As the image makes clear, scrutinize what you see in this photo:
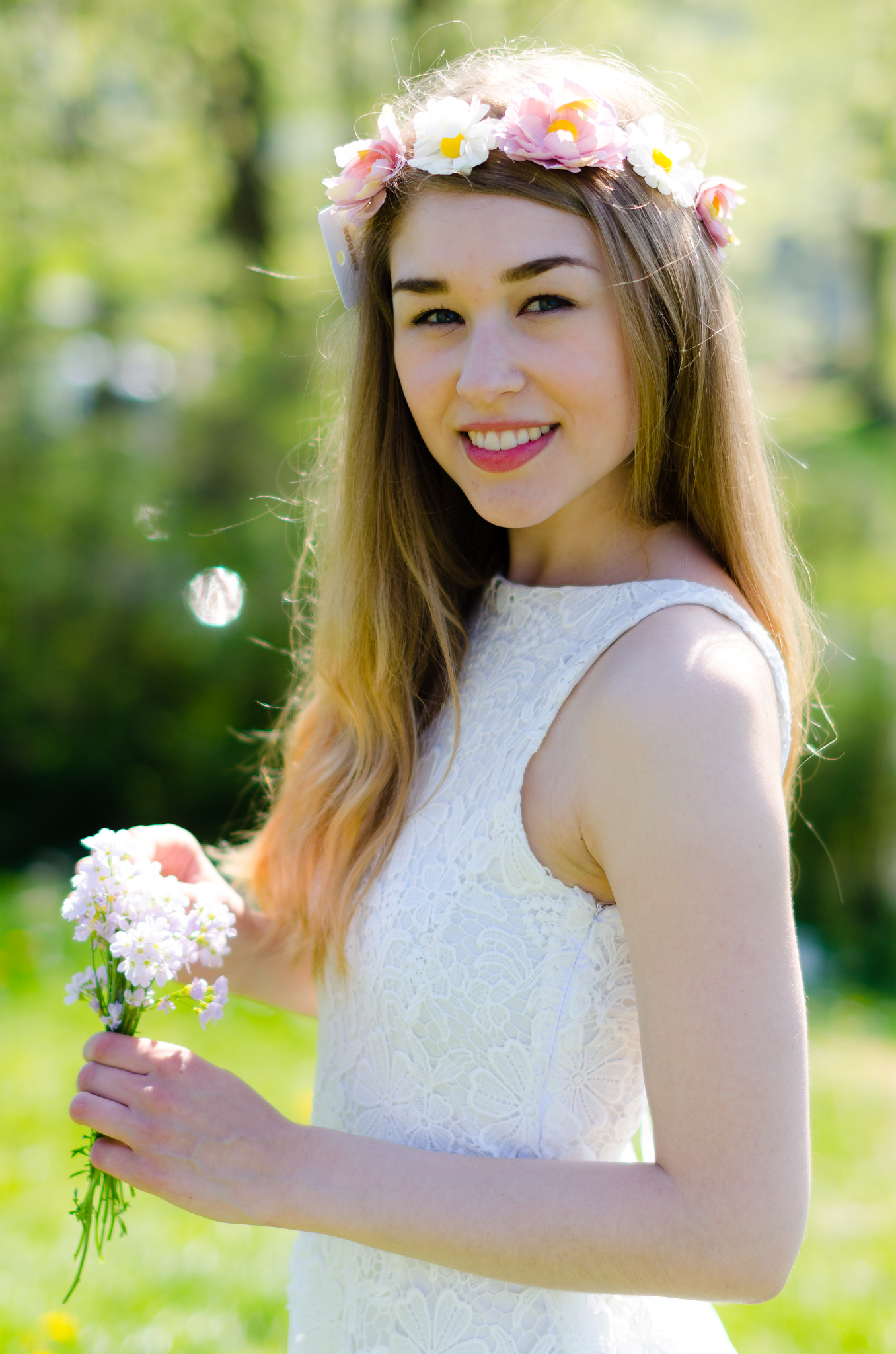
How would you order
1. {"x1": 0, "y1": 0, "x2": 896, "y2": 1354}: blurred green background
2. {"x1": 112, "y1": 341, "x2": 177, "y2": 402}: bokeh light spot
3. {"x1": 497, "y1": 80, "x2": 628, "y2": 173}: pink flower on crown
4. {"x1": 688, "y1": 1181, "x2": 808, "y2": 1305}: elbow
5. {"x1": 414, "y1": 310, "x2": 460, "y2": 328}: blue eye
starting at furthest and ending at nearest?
{"x1": 112, "y1": 341, "x2": 177, "y2": 402}: bokeh light spot, {"x1": 0, "y1": 0, "x2": 896, "y2": 1354}: blurred green background, {"x1": 414, "y1": 310, "x2": 460, "y2": 328}: blue eye, {"x1": 497, "y1": 80, "x2": 628, "y2": 173}: pink flower on crown, {"x1": 688, "y1": 1181, "x2": 808, "y2": 1305}: elbow

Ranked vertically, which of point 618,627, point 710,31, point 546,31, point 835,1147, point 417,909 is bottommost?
point 835,1147

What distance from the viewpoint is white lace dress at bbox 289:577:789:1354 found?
1.44 metres

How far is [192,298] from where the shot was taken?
30.4 feet

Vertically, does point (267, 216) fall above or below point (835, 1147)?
above

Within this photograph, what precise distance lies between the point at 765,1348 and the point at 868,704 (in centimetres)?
423

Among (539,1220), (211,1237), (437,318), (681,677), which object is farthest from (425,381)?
(211,1237)

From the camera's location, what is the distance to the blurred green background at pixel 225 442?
4699 mm

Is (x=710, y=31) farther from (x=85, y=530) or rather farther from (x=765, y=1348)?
(x=765, y=1348)

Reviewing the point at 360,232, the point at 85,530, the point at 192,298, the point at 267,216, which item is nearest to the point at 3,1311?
the point at 360,232

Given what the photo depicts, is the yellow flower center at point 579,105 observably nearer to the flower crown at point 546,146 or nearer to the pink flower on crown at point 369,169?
the flower crown at point 546,146

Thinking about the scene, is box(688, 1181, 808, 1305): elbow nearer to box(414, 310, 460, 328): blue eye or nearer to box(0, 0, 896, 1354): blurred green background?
box(414, 310, 460, 328): blue eye

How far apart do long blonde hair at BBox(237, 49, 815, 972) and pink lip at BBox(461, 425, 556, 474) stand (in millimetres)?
152

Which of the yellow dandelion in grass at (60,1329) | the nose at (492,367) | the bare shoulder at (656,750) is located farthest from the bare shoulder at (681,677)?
the yellow dandelion in grass at (60,1329)

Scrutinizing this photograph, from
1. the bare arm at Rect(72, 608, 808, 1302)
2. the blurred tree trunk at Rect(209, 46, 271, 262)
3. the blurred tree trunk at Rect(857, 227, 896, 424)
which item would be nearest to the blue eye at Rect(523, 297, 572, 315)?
the bare arm at Rect(72, 608, 808, 1302)
